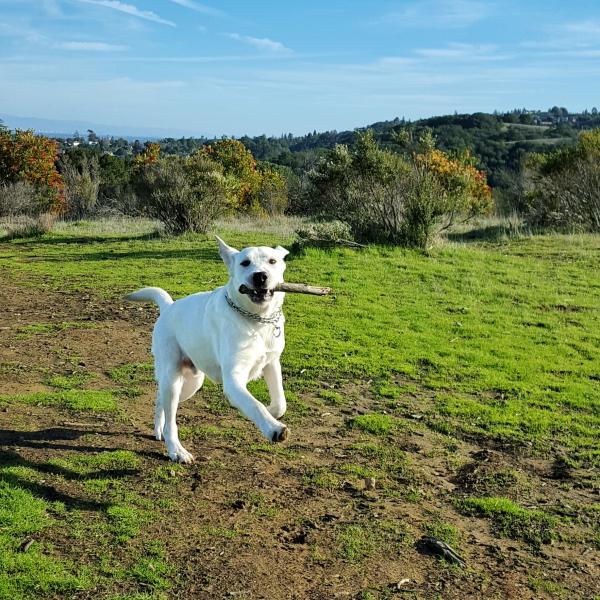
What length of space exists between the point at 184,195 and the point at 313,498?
19903 millimetres

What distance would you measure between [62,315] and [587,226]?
20175 millimetres

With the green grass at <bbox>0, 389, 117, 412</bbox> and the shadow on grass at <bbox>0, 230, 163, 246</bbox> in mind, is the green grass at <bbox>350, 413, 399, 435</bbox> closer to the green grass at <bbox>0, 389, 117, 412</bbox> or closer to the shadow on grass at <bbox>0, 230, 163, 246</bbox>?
the green grass at <bbox>0, 389, 117, 412</bbox>

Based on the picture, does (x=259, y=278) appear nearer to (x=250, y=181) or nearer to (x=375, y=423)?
(x=375, y=423)

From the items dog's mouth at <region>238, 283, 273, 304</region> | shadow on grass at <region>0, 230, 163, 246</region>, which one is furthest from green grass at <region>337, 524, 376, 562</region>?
shadow on grass at <region>0, 230, 163, 246</region>

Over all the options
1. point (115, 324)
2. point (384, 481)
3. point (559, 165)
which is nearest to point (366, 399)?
point (384, 481)

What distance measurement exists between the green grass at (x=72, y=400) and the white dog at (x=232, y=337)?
138 centimetres

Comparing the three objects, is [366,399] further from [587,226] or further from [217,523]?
[587,226]

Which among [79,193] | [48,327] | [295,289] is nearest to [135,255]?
[48,327]

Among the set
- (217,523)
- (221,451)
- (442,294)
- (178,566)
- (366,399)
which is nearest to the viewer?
(178,566)

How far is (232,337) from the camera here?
5.15 meters

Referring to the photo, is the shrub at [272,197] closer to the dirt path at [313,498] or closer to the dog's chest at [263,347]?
the dirt path at [313,498]

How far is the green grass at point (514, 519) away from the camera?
5.07 meters

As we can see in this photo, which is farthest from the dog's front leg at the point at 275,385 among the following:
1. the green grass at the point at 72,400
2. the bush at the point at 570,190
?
the bush at the point at 570,190

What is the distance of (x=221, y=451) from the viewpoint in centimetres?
623
